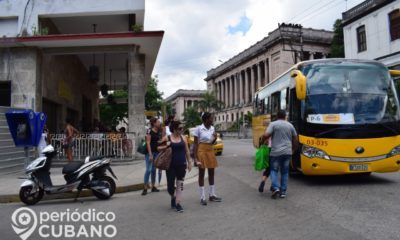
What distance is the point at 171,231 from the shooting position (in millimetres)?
5074

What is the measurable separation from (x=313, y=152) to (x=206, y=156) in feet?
8.84

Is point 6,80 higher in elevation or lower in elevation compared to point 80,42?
lower

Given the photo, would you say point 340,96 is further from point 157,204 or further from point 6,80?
point 6,80

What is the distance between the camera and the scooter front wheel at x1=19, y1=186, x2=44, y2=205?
7270 mm

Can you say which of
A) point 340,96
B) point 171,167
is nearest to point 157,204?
point 171,167

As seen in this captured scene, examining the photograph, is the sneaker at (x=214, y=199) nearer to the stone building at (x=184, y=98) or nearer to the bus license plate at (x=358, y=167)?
the bus license plate at (x=358, y=167)

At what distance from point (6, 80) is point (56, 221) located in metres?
10.3

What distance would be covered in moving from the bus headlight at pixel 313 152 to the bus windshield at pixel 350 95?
635 mm

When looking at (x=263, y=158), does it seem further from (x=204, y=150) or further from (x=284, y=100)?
(x=284, y=100)

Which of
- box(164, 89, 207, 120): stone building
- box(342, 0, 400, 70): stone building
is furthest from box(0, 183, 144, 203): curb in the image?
box(164, 89, 207, 120): stone building

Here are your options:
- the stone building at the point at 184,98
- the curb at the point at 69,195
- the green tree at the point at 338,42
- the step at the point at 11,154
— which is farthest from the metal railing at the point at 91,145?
the stone building at the point at 184,98

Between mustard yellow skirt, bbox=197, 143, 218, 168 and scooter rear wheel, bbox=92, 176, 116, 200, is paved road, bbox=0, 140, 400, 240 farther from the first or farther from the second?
mustard yellow skirt, bbox=197, 143, 218, 168

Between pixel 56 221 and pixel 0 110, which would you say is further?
pixel 0 110

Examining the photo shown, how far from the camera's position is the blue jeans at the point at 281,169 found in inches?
283
